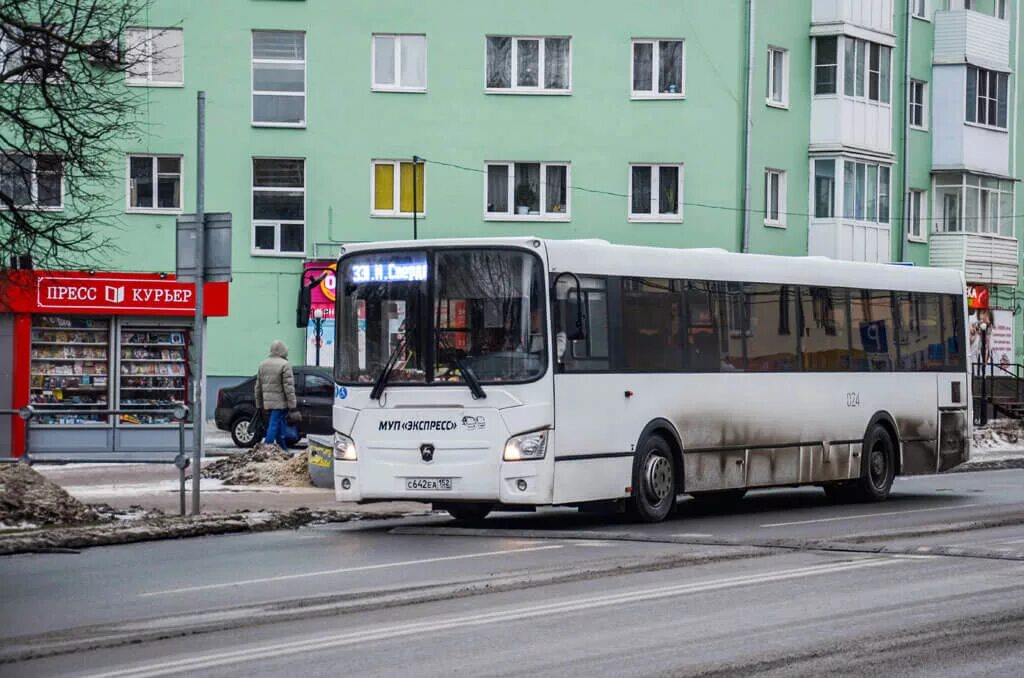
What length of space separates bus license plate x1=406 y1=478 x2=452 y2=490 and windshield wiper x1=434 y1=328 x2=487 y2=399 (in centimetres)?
83

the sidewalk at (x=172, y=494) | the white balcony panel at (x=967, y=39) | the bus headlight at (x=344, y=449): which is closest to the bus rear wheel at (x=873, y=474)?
the sidewalk at (x=172, y=494)

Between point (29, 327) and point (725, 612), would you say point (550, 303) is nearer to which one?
point (725, 612)

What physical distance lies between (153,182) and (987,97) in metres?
25.1

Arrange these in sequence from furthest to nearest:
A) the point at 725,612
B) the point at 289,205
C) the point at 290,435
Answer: the point at 289,205 < the point at 290,435 < the point at 725,612

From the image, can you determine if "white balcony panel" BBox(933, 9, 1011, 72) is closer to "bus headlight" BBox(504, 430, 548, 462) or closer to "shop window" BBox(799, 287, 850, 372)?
"shop window" BBox(799, 287, 850, 372)

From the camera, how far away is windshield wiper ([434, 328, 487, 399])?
54.5ft

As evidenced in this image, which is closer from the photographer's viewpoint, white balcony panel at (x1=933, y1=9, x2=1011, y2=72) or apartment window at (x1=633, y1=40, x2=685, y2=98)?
apartment window at (x1=633, y1=40, x2=685, y2=98)

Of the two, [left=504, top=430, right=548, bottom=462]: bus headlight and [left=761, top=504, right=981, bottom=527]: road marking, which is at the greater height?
[left=504, top=430, right=548, bottom=462]: bus headlight

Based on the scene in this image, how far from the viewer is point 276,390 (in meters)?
26.3

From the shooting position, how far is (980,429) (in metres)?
39.0

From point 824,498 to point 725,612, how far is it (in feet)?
41.5

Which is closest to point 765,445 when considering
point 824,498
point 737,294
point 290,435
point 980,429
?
point 737,294

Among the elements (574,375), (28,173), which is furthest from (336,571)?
(28,173)

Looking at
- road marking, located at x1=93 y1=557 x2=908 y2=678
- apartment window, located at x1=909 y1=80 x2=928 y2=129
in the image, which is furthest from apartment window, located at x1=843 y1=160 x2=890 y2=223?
road marking, located at x1=93 y1=557 x2=908 y2=678
